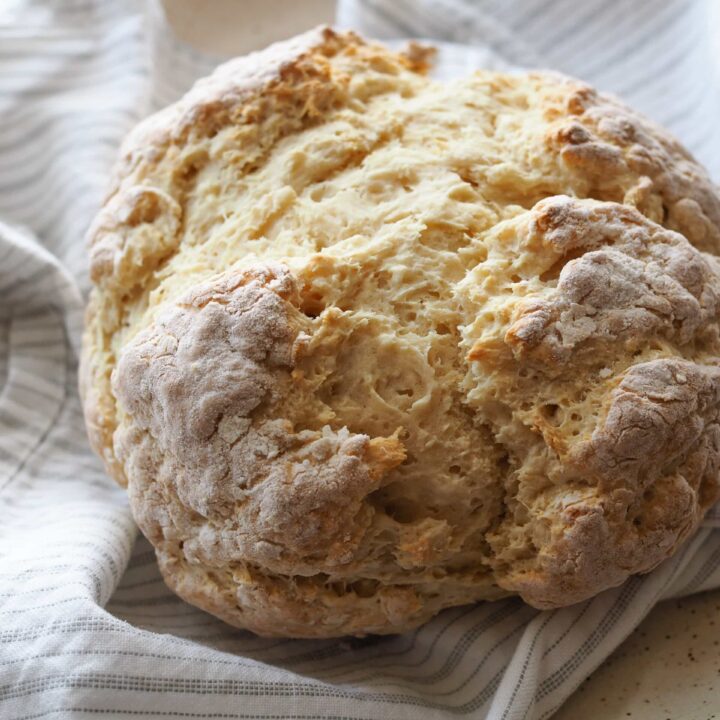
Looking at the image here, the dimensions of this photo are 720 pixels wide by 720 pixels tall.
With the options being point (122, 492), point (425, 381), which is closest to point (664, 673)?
point (425, 381)

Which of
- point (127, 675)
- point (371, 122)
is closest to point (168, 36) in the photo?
point (371, 122)

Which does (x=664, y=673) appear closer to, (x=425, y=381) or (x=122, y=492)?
(x=425, y=381)

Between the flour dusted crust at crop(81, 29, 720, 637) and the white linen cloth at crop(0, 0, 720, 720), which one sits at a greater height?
the flour dusted crust at crop(81, 29, 720, 637)

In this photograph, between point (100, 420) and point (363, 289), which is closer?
point (363, 289)

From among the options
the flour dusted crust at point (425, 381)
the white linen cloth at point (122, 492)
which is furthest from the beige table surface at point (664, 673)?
the flour dusted crust at point (425, 381)

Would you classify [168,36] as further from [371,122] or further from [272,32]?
[371,122]

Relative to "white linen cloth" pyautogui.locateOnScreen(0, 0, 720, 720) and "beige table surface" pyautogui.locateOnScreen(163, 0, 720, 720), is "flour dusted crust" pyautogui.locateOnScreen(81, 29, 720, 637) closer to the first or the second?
"white linen cloth" pyautogui.locateOnScreen(0, 0, 720, 720)

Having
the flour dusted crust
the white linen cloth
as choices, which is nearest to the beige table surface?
the white linen cloth
